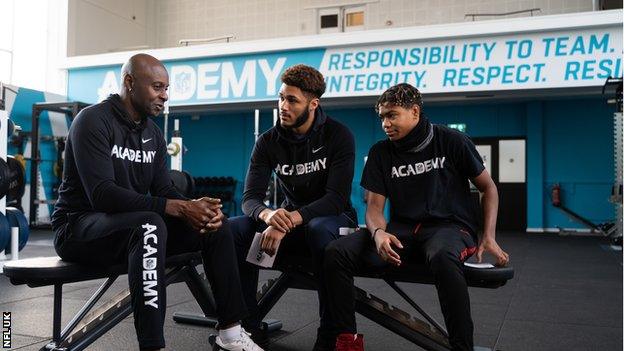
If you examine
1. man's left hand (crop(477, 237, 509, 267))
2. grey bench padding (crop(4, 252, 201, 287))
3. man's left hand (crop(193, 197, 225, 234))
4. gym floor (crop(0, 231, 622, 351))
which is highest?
man's left hand (crop(193, 197, 225, 234))

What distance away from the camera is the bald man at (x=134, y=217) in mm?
1519

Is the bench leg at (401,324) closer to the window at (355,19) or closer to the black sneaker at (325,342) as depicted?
the black sneaker at (325,342)

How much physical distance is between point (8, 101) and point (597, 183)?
847 centimetres

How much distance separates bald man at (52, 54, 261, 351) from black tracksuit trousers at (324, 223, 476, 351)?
1.02ft

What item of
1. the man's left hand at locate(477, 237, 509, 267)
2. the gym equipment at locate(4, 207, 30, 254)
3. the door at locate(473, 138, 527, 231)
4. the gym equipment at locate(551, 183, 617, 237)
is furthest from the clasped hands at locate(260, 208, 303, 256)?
the door at locate(473, 138, 527, 231)

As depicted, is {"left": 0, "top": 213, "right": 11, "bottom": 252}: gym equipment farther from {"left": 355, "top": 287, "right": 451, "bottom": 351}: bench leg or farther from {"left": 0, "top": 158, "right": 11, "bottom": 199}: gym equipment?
{"left": 355, "top": 287, "right": 451, "bottom": 351}: bench leg

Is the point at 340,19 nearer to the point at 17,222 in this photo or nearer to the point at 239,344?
the point at 17,222

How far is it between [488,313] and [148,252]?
188cm

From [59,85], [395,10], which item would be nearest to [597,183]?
[395,10]

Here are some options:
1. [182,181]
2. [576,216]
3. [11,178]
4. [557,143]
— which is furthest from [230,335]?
[557,143]

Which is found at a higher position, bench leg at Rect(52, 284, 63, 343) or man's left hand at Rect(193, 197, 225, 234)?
man's left hand at Rect(193, 197, 225, 234)

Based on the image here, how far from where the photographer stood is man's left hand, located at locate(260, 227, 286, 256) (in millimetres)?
1816

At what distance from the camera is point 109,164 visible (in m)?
1.69

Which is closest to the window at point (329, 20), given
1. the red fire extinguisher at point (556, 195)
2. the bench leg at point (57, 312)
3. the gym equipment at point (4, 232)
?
the red fire extinguisher at point (556, 195)
